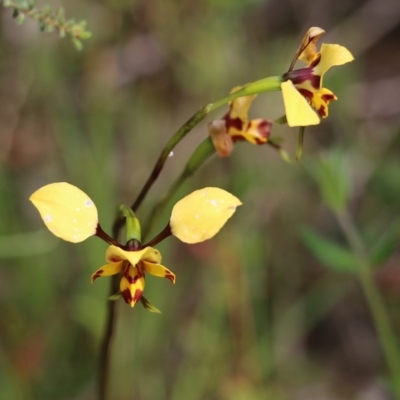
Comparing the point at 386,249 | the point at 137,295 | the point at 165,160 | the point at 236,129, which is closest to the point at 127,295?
the point at 137,295

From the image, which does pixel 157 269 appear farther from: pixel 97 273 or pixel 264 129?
pixel 264 129

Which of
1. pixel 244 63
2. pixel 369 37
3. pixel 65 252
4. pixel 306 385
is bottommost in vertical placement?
pixel 306 385

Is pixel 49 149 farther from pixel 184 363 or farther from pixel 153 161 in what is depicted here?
pixel 184 363

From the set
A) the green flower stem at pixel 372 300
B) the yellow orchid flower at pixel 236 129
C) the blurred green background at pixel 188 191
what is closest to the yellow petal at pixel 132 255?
the yellow orchid flower at pixel 236 129

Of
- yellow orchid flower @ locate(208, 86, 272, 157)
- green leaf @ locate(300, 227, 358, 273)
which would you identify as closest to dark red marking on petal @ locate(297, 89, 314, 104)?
yellow orchid flower @ locate(208, 86, 272, 157)

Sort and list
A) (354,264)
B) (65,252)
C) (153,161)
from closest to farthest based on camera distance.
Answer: (354,264), (65,252), (153,161)

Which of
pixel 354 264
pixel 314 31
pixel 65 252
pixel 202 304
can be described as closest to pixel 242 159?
pixel 202 304
